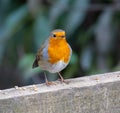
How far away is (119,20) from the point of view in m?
5.91

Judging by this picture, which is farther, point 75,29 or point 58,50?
point 75,29

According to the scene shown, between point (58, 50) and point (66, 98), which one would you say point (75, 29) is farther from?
point (66, 98)

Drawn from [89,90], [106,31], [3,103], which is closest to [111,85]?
[89,90]

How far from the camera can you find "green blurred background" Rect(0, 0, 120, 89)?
19.0 feet

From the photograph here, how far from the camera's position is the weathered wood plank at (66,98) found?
270 cm

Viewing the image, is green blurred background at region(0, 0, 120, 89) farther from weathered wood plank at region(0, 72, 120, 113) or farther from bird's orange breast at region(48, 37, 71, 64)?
weathered wood plank at region(0, 72, 120, 113)

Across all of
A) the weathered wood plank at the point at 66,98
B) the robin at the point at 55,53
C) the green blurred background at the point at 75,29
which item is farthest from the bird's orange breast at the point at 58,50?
the green blurred background at the point at 75,29

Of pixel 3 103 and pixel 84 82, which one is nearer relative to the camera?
pixel 3 103

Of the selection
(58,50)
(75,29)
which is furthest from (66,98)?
(75,29)

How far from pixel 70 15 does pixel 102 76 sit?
284 cm

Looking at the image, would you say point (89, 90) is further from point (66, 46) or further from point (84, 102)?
point (66, 46)

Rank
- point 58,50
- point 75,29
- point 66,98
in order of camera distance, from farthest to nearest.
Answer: point 75,29 < point 58,50 < point 66,98

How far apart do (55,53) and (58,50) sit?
0.11 feet

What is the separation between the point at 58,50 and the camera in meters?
3.59
